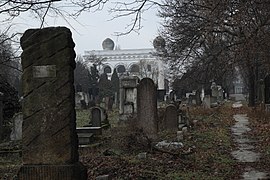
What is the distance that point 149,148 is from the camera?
10.8 metres

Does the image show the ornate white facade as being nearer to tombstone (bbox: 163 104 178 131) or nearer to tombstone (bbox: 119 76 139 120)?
tombstone (bbox: 119 76 139 120)

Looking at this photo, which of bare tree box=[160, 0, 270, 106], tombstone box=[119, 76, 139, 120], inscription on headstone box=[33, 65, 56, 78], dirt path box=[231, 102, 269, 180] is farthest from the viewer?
tombstone box=[119, 76, 139, 120]

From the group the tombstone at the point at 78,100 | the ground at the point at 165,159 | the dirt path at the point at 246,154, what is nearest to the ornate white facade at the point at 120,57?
the tombstone at the point at 78,100

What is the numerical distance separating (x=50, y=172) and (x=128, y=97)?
1469 centimetres

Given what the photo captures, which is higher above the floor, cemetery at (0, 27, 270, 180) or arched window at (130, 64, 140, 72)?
arched window at (130, 64, 140, 72)

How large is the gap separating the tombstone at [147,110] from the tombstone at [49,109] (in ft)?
23.0

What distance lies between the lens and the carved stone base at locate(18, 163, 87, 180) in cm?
634

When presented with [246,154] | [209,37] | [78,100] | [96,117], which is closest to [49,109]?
[246,154]

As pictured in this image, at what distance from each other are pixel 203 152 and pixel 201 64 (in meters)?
15.2

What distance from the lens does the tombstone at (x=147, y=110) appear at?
1350 cm

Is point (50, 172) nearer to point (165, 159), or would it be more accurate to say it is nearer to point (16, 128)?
point (165, 159)

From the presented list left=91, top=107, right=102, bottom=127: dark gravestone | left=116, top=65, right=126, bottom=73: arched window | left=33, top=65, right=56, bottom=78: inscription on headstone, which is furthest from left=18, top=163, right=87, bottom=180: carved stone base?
left=116, top=65, right=126, bottom=73: arched window

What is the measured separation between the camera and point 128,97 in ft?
69.0

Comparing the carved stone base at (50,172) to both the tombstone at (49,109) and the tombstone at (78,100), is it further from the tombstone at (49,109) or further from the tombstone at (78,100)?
the tombstone at (78,100)
